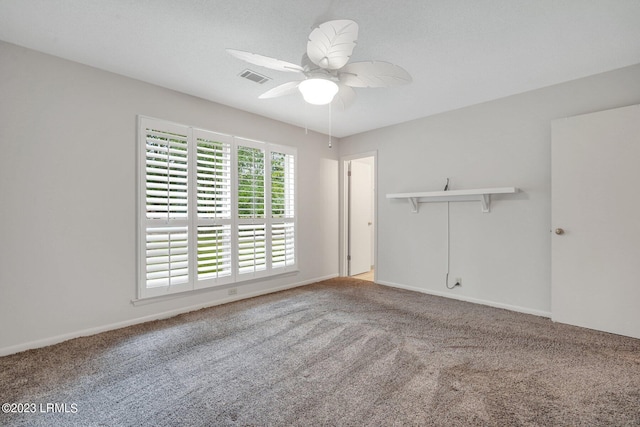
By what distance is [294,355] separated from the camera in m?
2.30

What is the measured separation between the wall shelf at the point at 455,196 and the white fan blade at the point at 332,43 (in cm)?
241

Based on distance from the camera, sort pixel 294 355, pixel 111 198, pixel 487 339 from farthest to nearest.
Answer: pixel 111 198 → pixel 487 339 → pixel 294 355

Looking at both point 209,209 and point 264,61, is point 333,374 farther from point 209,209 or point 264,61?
point 209,209

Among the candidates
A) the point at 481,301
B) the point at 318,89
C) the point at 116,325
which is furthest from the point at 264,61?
the point at 481,301

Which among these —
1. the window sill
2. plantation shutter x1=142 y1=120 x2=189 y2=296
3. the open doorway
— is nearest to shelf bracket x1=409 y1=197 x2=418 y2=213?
the open doorway

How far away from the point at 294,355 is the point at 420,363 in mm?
970

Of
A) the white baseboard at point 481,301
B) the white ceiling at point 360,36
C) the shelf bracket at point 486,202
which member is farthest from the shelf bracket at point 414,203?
the white ceiling at point 360,36

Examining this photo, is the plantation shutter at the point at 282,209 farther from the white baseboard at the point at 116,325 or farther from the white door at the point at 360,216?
the white door at the point at 360,216

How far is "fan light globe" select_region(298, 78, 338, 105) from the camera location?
1881 mm

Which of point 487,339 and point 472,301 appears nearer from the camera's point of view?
point 487,339

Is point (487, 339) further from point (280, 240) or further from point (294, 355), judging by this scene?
point (280, 240)

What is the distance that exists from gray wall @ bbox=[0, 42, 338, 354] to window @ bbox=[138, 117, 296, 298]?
6.3 inches

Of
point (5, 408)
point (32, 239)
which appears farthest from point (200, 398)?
point (32, 239)

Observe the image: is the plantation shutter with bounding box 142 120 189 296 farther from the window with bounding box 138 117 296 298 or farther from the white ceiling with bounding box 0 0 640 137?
the white ceiling with bounding box 0 0 640 137
